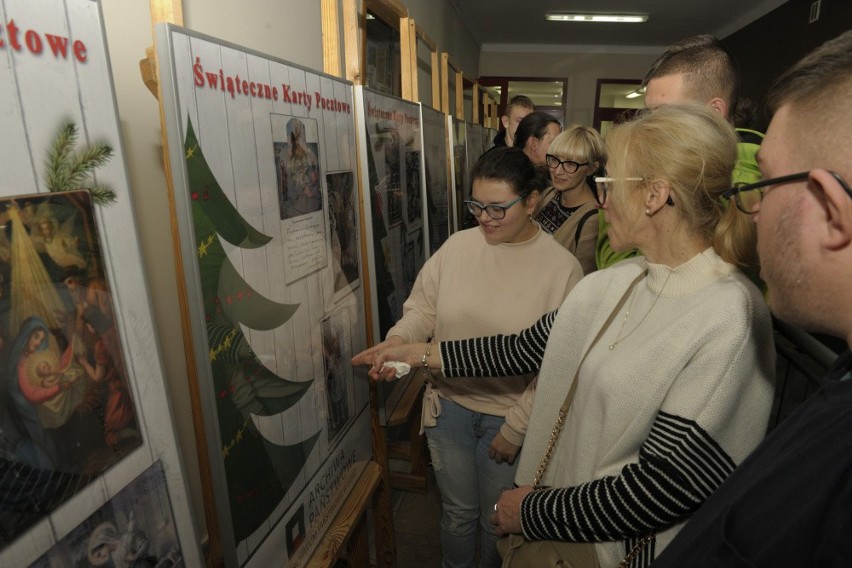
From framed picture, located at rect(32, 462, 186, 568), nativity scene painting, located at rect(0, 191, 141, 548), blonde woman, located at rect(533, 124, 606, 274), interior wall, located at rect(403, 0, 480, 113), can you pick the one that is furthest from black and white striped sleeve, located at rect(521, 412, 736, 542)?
interior wall, located at rect(403, 0, 480, 113)

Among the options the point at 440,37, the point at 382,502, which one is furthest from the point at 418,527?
the point at 440,37

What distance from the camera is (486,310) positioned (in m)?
1.65

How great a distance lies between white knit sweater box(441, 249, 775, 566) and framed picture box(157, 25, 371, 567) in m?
0.60

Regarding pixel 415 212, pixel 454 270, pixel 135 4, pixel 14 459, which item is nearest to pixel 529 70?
pixel 415 212

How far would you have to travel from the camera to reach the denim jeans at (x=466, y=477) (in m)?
1.70

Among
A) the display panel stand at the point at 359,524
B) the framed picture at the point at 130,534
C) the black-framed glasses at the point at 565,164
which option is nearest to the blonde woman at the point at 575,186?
the black-framed glasses at the point at 565,164

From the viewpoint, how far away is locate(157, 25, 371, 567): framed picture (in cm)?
90

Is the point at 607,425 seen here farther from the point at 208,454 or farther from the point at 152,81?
Answer: the point at 152,81

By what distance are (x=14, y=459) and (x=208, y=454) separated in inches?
16.4

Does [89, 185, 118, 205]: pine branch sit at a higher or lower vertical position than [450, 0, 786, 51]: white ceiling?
lower

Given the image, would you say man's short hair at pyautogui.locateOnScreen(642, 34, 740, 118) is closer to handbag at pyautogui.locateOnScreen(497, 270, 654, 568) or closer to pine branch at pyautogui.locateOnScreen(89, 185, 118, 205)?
handbag at pyautogui.locateOnScreen(497, 270, 654, 568)

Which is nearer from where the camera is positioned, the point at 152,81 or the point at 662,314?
the point at 152,81

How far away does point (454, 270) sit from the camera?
1.73 m

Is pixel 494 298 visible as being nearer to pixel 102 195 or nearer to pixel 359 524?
pixel 359 524
